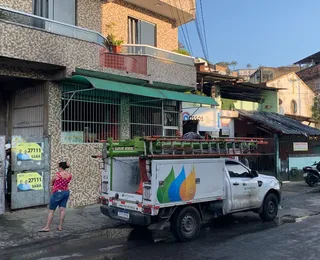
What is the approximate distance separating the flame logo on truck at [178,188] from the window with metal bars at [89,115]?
4729mm

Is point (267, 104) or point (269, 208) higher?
point (267, 104)

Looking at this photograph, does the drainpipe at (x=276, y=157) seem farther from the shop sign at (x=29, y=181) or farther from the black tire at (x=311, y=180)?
the shop sign at (x=29, y=181)

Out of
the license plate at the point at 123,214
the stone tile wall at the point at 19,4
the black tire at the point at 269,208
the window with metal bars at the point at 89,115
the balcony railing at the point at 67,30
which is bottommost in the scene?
the black tire at the point at 269,208

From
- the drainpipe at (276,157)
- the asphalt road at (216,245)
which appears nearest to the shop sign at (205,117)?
the drainpipe at (276,157)

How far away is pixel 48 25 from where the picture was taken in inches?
393

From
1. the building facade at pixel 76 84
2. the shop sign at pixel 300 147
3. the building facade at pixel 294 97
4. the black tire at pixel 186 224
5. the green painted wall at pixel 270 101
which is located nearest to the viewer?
the black tire at pixel 186 224

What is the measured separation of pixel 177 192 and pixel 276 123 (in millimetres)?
13848

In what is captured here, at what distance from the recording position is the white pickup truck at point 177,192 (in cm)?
682

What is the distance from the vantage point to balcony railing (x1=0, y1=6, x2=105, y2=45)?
922cm

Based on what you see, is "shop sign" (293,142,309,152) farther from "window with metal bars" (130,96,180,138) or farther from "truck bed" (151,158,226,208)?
"truck bed" (151,158,226,208)

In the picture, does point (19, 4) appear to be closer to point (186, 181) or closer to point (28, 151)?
point (28, 151)

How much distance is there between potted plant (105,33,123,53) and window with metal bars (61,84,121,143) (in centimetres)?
143

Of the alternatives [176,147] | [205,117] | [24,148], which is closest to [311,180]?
[205,117]

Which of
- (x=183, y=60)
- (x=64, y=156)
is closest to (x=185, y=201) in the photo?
(x=64, y=156)
